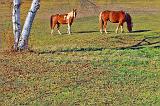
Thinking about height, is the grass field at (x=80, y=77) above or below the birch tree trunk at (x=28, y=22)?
below

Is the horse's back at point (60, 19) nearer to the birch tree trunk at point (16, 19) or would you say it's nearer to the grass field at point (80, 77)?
the grass field at point (80, 77)

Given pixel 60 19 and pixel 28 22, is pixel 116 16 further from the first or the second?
pixel 28 22

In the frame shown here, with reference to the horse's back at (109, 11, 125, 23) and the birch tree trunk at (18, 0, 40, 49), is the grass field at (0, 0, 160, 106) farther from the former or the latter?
the horse's back at (109, 11, 125, 23)

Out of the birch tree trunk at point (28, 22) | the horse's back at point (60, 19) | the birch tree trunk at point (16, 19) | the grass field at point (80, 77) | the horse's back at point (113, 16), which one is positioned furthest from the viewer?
the horse's back at point (60, 19)

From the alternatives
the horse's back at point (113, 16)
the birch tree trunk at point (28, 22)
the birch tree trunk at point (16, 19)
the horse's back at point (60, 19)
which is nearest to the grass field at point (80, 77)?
the birch tree trunk at point (28, 22)

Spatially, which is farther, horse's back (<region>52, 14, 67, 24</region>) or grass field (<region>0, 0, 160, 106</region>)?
horse's back (<region>52, 14, 67, 24</region>)

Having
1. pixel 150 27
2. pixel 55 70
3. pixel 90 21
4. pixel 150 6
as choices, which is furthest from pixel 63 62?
pixel 150 6

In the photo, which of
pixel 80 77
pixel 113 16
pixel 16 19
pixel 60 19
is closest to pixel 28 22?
pixel 16 19

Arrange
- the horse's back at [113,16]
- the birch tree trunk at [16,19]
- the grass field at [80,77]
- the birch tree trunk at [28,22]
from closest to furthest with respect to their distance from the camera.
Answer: the grass field at [80,77]
the birch tree trunk at [16,19]
the birch tree trunk at [28,22]
the horse's back at [113,16]

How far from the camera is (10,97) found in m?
10.6

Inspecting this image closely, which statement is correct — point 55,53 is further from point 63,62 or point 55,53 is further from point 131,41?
point 131,41

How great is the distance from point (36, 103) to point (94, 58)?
5.84m

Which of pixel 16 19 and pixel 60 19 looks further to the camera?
pixel 60 19

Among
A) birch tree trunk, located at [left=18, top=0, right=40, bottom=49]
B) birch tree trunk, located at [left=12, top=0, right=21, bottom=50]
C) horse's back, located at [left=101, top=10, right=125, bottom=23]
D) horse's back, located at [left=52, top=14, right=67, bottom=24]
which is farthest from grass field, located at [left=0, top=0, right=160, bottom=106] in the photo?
horse's back, located at [left=52, top=14, right=67, bottom=24]
